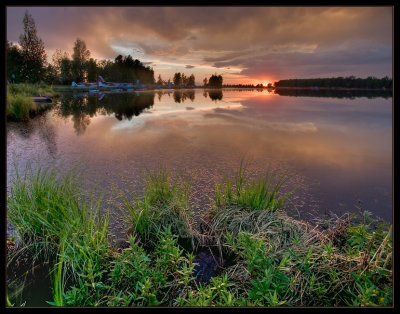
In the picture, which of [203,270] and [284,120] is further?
[284,120]

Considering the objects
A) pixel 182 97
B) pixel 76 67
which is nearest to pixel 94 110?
pixel 76 67

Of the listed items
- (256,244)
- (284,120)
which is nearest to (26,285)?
(256,244)

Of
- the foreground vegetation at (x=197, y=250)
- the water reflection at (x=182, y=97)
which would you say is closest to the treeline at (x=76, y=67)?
the foreground vegetation at (x=197, y=250)

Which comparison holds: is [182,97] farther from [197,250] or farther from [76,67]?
[197,250]

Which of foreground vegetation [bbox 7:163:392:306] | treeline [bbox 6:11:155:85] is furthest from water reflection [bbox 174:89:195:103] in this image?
foreground vegetation [bbox 7:163:392:306]

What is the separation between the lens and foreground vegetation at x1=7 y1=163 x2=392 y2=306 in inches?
92.5

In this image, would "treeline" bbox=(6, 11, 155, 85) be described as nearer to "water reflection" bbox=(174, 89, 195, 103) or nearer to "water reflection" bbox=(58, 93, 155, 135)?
"water reflection" bbox=(58, 93, 155, 135)

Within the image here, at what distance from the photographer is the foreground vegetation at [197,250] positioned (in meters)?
2.35

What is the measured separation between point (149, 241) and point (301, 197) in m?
3.15

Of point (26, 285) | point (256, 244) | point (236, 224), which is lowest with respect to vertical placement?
point (26, 285)

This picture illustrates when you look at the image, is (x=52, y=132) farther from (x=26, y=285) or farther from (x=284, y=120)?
(x=284, y=120)

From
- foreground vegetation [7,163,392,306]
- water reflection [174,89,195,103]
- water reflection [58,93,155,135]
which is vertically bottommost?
foreground vegetation [7,163,392,306]

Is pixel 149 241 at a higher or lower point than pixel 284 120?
lower

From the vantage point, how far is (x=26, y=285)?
2.70 metres
